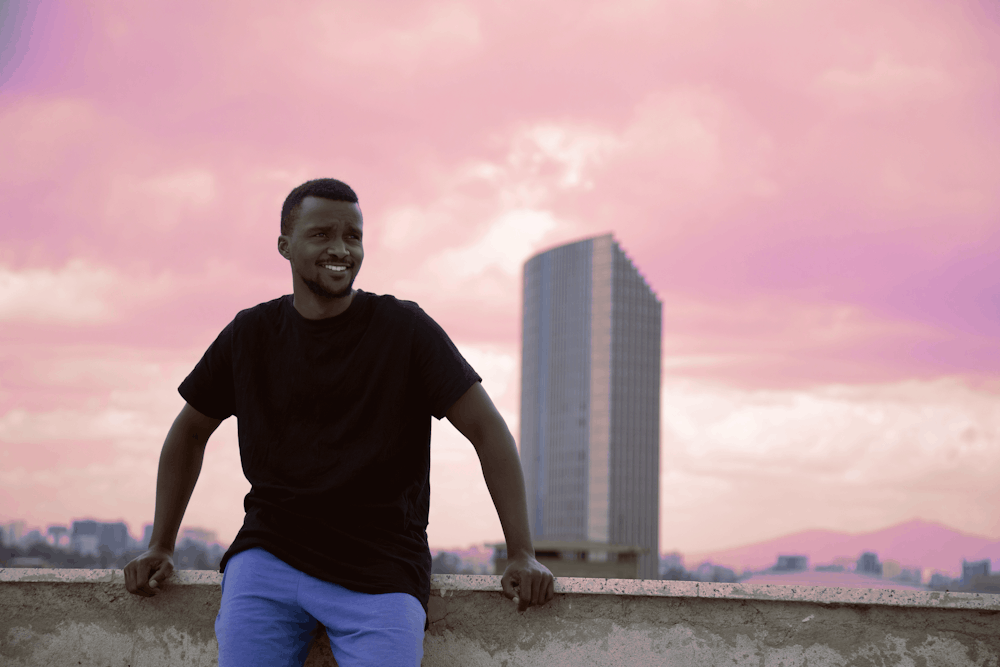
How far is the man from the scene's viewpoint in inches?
78.5

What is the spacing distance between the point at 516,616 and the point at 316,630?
539 millimetres

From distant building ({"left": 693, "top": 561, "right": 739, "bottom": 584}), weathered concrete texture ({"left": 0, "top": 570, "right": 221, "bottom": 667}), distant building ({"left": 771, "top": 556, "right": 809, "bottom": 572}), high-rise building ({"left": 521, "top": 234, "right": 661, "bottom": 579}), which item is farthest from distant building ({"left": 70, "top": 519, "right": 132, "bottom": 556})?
distant building ({"left": 771, "top": 556, "right": 809, "bottom": 572})

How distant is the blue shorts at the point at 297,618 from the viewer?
192 centimetres

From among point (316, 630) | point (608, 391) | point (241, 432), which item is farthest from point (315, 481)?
point (608, 391)

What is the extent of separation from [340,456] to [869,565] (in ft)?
576

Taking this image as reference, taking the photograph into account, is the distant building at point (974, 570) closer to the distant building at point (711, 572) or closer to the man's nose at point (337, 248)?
the distant building at point (711, 572)

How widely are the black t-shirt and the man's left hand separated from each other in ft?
0.71

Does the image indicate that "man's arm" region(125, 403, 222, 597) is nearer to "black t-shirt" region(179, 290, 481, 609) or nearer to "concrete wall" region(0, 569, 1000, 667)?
"concrete wall" region(0, 569, 1000, 667)

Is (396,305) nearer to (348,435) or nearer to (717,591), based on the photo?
(348,435)

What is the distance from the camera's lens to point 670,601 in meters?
2.32

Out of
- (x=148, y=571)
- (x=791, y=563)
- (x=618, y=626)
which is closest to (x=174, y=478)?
(x=148, y=571)

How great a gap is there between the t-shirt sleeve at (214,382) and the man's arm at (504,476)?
0.64 m

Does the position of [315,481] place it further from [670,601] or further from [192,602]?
[670,601]

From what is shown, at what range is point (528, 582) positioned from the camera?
2174 mm
